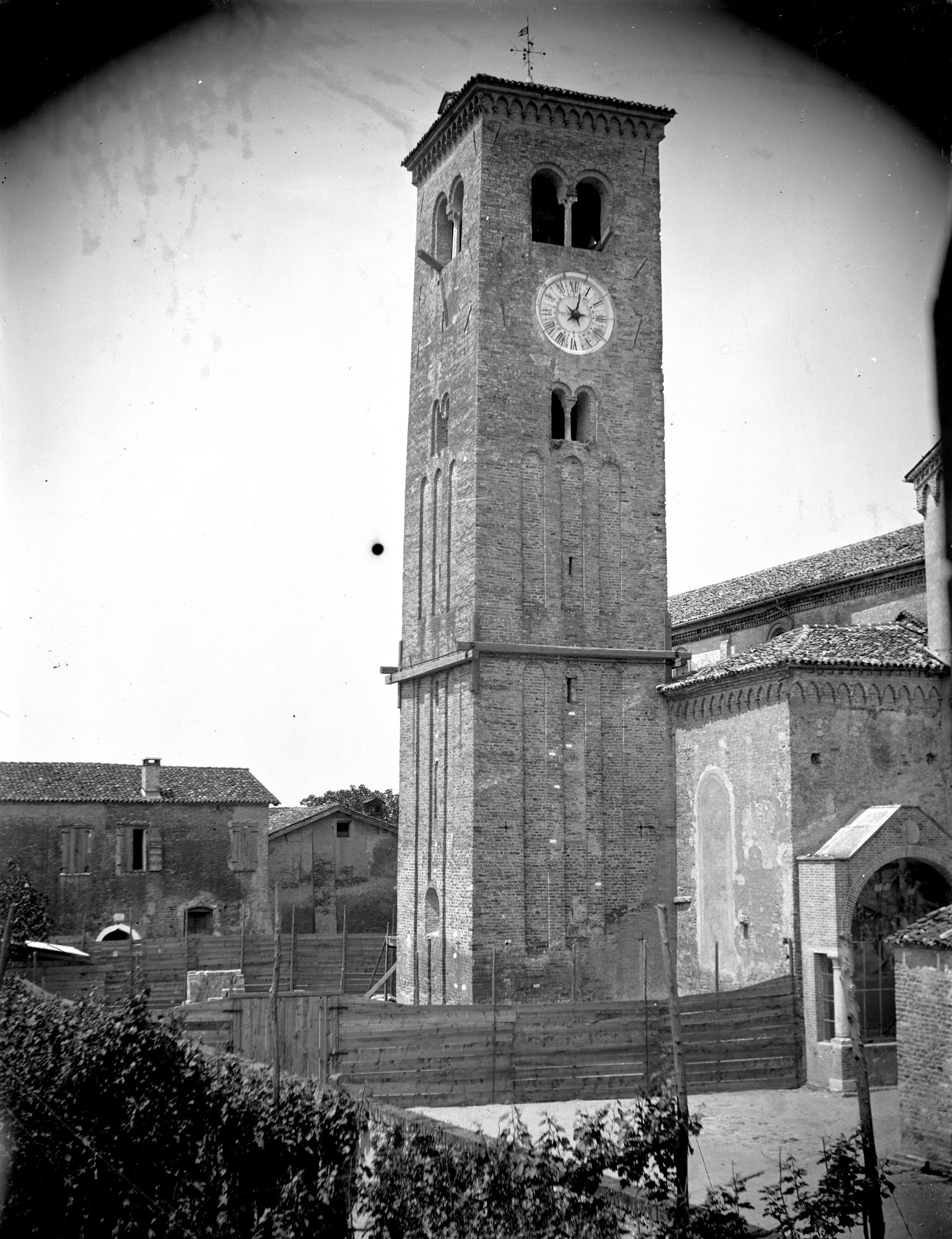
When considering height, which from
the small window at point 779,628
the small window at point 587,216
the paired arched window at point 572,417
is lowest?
the small window at point 779,628

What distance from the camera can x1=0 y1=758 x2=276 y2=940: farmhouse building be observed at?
3875cm

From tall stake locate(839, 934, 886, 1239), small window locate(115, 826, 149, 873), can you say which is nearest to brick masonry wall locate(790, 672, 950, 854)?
tall stake locate(839, 934, 886, 1239)

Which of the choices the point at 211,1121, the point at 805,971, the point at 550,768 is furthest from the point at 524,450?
the point at 211,1121

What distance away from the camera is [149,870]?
130 feet

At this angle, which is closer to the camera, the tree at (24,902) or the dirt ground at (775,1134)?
the dirt ground at (775,1134)

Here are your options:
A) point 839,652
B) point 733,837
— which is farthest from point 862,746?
point 733,837

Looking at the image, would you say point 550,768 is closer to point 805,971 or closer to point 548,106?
point 805,971

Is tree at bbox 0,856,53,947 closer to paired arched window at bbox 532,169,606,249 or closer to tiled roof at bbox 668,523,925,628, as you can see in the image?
tiled roof at bbox 668,523,925,628

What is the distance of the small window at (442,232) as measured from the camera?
3017 cm

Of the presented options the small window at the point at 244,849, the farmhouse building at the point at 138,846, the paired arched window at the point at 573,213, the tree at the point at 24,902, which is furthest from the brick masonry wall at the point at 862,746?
the small window at the point at 244,849

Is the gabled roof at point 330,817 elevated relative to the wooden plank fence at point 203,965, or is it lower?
elevated

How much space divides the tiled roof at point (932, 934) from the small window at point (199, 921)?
27673mm

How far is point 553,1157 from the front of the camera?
8922 mm

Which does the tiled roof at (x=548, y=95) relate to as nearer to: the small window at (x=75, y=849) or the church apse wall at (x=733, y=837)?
the church apse wall at (x=733, y=837)
